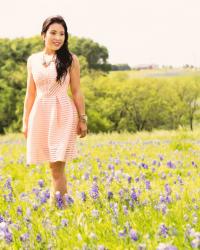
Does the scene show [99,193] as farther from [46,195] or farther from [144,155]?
[144,155]

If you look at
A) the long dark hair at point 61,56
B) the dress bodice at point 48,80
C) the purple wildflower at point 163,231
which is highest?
the long dark hair at point 61,56

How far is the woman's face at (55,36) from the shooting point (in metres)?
5.09

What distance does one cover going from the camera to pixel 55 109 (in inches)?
200

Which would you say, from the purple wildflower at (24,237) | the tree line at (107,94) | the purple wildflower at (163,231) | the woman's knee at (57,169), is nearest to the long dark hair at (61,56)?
→ the woman's knee at (57,169)

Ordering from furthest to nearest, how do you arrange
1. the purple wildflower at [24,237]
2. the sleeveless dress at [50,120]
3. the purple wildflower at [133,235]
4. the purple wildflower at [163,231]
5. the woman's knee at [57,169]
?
the woman's knee at [57,169]
the sleeveless dress at [50,120]
the purple wildflower at [24,237]
the purple wildflower at [163,231]
the purple wildflower at [133,235]

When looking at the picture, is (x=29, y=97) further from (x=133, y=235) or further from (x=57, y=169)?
(x=133, y=235)

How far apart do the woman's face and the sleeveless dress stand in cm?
20

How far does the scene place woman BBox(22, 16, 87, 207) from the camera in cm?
507

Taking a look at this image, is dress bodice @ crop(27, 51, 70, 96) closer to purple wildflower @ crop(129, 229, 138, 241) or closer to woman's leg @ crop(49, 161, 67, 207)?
woman's leg @ crop(49, 161, 67, 207)

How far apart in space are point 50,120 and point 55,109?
13 cm

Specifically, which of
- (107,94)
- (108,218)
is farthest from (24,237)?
(107,94)

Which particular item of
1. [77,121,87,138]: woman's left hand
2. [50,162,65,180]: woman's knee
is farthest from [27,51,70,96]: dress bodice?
[50,162,65,180]: woman's knee

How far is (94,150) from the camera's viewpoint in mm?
10156

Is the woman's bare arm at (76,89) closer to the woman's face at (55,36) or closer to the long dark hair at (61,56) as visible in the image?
the long dark hair at (61,56)
